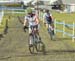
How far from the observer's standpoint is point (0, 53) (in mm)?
16719

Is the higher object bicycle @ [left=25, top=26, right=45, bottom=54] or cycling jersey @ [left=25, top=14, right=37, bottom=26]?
cycling jersey @ [left=25, top=14, right=37, bottom=26]

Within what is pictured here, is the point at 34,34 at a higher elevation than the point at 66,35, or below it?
higher

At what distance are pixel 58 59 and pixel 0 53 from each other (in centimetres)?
314

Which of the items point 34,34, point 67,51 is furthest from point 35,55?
point 67,51

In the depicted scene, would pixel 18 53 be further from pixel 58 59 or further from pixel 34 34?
pixel 58 59

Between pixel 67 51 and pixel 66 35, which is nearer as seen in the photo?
pixel 67 51

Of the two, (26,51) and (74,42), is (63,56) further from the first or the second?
(74,42)

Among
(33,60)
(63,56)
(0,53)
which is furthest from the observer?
(0,53)

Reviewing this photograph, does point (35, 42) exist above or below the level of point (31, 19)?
below

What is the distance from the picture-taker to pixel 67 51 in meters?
17.3

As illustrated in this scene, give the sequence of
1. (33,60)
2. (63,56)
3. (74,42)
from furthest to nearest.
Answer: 1. (74,42)
2. (63,56)
3. (33,60)

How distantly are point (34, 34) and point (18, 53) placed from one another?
1194mm

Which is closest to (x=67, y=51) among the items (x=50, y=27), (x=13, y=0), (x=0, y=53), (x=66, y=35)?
(x=0, y=53)

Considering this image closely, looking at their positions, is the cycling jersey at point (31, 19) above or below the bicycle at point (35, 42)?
above
